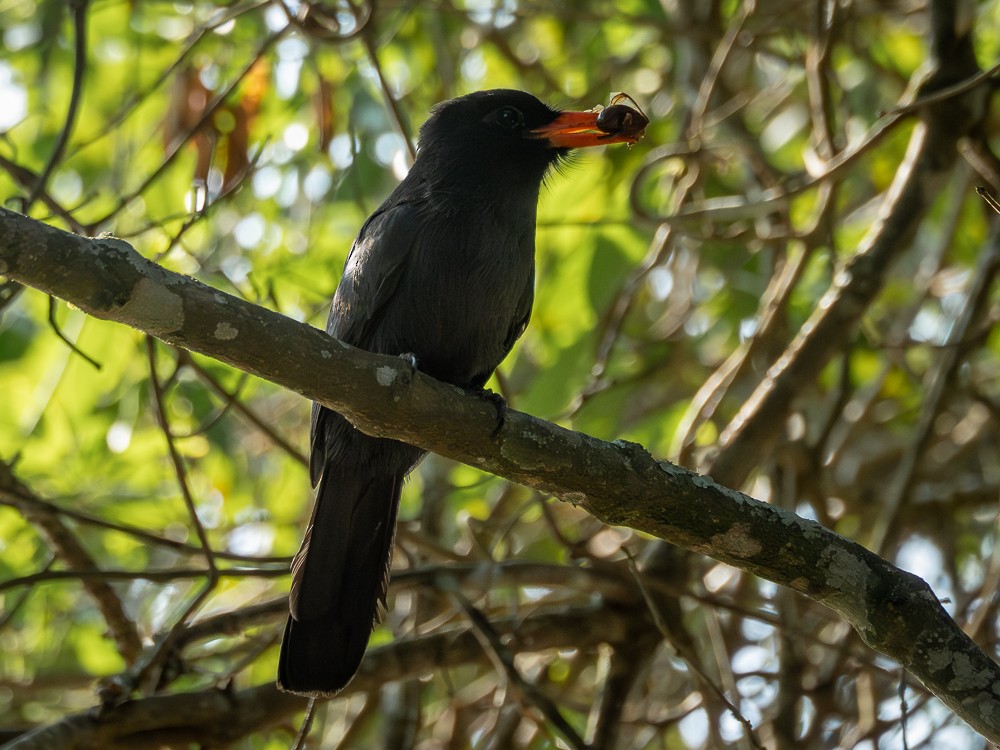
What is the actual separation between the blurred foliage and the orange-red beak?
15.7 inches

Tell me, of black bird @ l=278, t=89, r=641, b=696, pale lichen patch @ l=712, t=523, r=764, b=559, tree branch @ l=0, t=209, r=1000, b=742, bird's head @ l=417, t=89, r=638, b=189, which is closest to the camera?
tree branch @ l=0, t=209, r=1000, b=742

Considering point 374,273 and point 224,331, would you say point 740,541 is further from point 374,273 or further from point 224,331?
point 374,273

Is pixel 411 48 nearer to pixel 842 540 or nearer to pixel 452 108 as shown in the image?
pixel 452 108

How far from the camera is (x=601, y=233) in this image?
4.81m

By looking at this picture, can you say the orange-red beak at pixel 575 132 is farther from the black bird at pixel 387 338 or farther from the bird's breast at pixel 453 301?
the bird's breast at pixel 453 301

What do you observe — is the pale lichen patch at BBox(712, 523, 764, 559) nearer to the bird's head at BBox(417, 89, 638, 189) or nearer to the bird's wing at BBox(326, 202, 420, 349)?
the bird's wing at BBox(326, 202, 420, 349)

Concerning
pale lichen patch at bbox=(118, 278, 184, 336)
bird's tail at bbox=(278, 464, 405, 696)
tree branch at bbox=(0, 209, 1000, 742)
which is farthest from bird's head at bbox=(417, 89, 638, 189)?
pale lichen patch at bbox=(118, 278, 184, 336)

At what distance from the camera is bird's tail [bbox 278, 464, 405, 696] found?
3.44m

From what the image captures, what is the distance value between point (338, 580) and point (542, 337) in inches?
66.4

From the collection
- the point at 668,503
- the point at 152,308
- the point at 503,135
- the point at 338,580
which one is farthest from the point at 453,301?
the point at 152,308

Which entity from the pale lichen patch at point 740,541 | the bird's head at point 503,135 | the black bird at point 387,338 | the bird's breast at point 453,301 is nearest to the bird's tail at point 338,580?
the black bird at point 387,338

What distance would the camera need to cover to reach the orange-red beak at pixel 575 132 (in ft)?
12.8

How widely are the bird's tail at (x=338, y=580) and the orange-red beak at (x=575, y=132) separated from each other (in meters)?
1.33

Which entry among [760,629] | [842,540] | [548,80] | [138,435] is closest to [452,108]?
[548,80]
